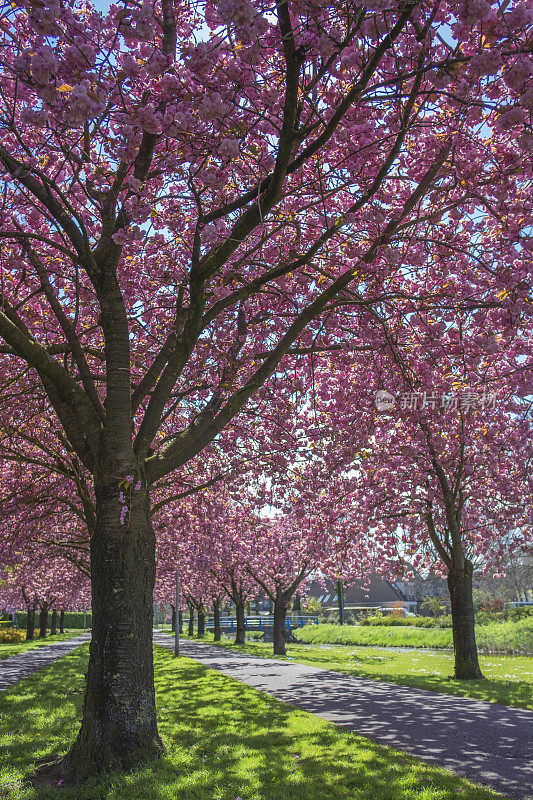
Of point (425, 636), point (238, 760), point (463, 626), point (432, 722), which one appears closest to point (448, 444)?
point (463, 626)

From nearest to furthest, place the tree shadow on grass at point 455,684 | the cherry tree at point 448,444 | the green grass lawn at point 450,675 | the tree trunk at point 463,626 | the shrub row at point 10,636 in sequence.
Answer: the cherry tree at point 448,444 → the tree shadow on grass at point 455,684 → the green grass lawn at point 450,675 → the tree trunk at point 463,626 → the shrub row at point 10,636

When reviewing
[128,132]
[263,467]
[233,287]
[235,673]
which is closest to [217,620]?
[235,673]

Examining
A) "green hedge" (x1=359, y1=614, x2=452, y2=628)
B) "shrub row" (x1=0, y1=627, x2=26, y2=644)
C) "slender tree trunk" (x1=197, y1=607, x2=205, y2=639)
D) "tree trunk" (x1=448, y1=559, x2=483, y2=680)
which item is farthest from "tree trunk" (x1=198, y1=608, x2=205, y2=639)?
"tree trunk" (x1=448, y1=559, x2=483, y2=680)

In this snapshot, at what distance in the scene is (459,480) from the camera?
525 inches

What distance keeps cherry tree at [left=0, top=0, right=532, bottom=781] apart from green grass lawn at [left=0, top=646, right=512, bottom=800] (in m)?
0.54

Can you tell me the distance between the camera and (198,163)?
6.55 m

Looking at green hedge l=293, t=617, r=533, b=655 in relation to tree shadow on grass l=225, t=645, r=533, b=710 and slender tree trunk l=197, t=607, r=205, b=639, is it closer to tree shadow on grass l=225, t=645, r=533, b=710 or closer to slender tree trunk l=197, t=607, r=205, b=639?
slender tree trunk l=197, t=607, r=205, b=639

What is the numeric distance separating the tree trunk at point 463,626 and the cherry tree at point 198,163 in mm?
8988

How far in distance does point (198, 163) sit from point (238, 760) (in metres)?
6.74

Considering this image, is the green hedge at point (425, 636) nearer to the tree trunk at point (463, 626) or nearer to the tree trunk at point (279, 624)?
the tree trunk at point (279, 624)

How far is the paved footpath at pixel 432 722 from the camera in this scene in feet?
19.1

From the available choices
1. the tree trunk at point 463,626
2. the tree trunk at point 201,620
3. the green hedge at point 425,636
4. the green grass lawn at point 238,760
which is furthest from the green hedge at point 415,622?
the green grass lawn at point 238,760

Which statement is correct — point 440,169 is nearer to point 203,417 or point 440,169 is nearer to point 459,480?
point 203,417

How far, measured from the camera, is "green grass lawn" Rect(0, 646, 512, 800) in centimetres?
492
